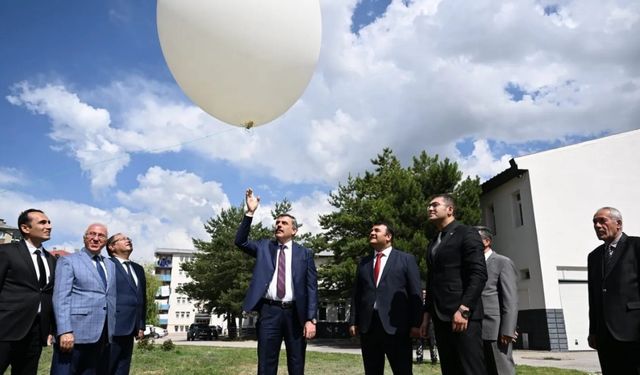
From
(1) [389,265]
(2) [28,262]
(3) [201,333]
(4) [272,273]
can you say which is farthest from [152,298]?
(1) [389,265]

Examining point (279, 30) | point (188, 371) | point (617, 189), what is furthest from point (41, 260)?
point (617, 189)

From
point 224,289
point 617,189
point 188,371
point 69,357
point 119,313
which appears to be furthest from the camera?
point 224,289

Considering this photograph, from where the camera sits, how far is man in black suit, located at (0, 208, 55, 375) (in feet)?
12.0

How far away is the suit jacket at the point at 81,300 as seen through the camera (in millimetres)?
3760

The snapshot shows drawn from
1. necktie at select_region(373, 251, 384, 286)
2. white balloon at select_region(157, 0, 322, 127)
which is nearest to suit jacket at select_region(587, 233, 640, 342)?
necktie at select_region(373, 251, 384, 286)

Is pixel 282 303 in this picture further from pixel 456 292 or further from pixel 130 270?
pixel 130 270

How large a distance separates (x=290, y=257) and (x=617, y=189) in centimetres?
1492

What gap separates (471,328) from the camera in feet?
11.3

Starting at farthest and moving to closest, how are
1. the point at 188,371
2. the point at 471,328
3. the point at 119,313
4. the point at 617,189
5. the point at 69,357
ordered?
the point at 617,189
the point at 188,371
the point at 119,313
the point at 69,357
the point at 471,328

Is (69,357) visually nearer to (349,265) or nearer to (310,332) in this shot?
(310,332)

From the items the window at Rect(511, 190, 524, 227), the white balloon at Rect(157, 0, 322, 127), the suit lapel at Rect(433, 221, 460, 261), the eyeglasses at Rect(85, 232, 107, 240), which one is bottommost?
the suit lapel at Rect(433, 221, 460, 261)

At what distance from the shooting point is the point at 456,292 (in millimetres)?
3555

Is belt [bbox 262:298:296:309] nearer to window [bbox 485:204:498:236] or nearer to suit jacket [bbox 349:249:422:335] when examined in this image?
suit jacket [bbox 349:249:422:335]

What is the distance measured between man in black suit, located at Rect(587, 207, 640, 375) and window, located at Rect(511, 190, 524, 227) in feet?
43.9
